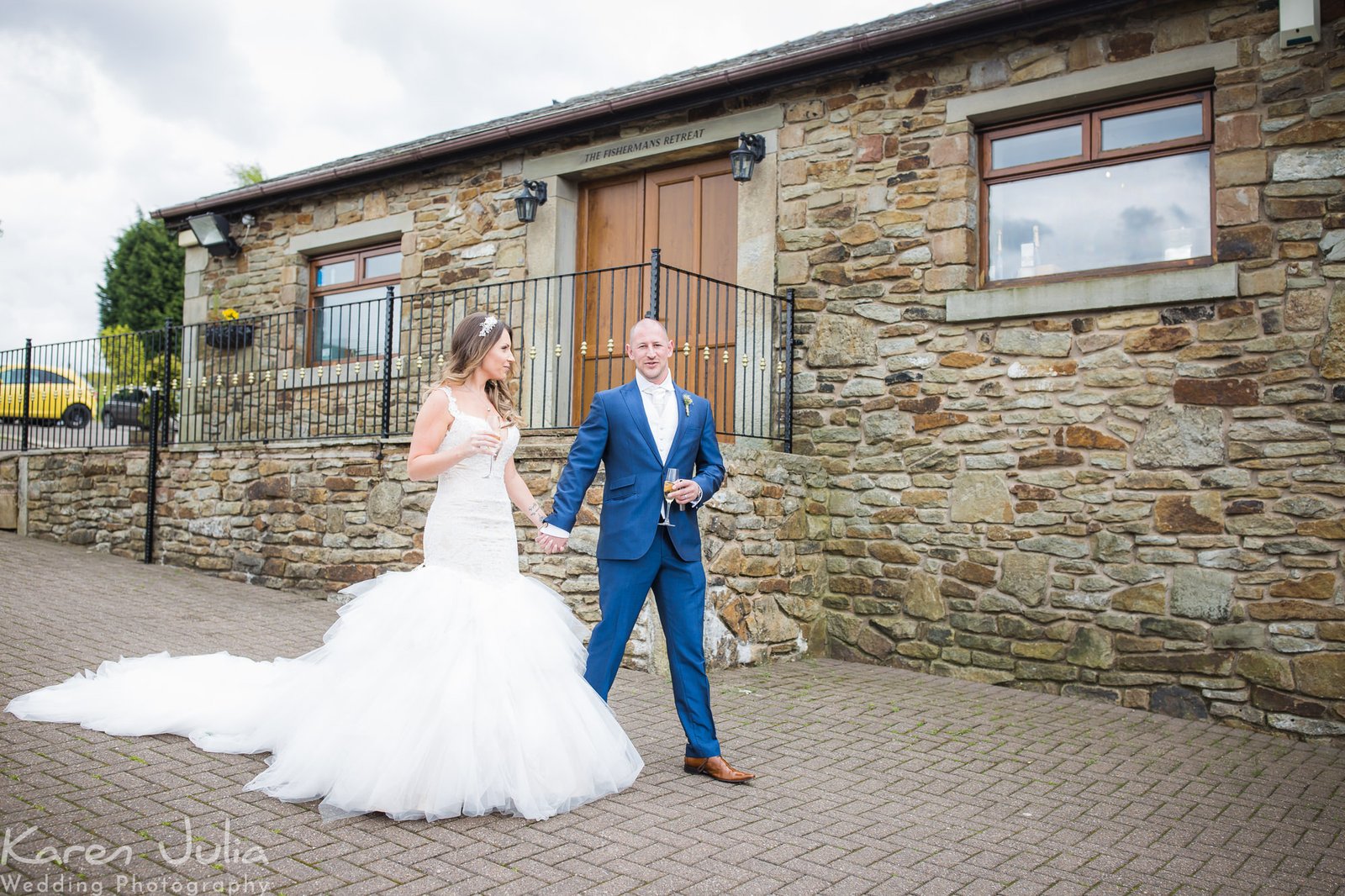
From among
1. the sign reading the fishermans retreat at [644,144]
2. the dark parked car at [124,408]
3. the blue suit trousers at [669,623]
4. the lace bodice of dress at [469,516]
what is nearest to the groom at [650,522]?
the blue suit trousers at [669,623]

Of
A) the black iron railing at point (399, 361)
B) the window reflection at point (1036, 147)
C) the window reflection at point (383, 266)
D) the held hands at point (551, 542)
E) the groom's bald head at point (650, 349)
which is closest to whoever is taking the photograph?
the held hands at point (551, 542)

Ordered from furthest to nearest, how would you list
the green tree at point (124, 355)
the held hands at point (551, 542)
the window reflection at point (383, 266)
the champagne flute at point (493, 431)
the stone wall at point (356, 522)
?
the green tree at point (124, 355), the window reflection at point (383, 266), the stone wall at point (356, 522), the champagne flute at point (493, 431), the held hands at point (551, 542)

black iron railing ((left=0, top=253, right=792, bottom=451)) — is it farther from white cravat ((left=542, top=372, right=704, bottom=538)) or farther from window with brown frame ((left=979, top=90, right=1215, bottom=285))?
white cravat ((left=542, top=372, right=704, bottom=538))

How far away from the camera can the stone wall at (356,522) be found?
6.79 meters

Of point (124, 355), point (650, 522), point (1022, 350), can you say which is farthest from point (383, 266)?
point (650, 522)

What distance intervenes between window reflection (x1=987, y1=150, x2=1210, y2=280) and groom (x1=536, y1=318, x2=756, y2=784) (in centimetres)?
366

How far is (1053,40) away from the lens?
6.82 m

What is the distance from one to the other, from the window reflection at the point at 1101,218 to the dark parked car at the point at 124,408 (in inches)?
352

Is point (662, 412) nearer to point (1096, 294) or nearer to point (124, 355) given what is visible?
point (1096, 294)

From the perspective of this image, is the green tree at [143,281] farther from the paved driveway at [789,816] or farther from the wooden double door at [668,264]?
the paved driveway at [789,816]

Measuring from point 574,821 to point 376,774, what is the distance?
0.73 meters

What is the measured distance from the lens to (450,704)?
11.8 feet

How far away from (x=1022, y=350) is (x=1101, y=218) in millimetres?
1052

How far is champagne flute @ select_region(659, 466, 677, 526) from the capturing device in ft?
14.0
